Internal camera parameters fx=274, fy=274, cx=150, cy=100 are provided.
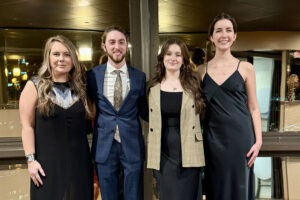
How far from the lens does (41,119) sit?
1930 millimetres

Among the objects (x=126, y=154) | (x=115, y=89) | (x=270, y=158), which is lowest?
(x=270, y=158)

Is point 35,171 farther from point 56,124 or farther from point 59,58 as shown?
point 59,58

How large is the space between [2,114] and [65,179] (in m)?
1.86

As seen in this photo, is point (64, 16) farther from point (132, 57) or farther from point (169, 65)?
point (169, 65)

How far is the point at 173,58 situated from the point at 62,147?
1.04m

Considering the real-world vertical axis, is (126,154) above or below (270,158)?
above

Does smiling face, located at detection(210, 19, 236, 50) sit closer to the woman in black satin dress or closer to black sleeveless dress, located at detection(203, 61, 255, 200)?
the woman in black satin dress

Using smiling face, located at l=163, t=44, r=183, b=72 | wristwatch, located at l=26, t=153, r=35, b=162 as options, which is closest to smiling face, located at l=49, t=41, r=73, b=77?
wristwatch, located at l=26, t=153, r=35, b=162

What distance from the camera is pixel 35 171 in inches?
76.2

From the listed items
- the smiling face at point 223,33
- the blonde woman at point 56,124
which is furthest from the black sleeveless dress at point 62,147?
the smiling face at point 223,33

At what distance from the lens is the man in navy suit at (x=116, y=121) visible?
82.3 inches

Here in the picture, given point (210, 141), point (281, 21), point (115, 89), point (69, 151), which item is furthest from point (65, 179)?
point (281, 21)

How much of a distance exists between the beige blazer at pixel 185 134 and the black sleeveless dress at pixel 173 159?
0.13ft

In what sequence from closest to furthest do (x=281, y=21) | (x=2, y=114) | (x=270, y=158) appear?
(x=270, y=158) → (x=2, y=114) → (x=281, y=21)
